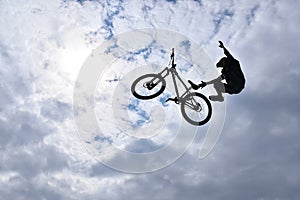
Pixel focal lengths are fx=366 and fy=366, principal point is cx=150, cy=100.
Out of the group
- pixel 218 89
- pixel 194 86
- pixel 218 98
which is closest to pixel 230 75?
pixel 218 89

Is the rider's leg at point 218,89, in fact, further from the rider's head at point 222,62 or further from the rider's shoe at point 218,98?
the rider's head at point 222,62

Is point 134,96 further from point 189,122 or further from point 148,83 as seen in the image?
point 189,122

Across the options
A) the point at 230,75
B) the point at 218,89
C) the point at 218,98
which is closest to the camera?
the point at 230,75

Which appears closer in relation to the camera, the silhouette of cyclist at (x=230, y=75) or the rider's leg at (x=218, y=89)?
the silhouette of cyclist at (x=230, y=75)

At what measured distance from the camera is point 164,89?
23.5 m

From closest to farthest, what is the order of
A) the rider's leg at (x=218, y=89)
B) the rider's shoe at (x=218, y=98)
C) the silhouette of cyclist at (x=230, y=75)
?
1. the silhouette of cyclist at (x=230, y=75)
2. the rider's leg at (x=218, y=89)
3. the rider's shoe at (x=218, y=98)

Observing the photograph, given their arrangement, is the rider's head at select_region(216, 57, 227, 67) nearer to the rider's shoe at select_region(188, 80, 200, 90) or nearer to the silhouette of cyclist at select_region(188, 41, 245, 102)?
the silhouette of cyclist at select_region(188, 41, 245, 102)

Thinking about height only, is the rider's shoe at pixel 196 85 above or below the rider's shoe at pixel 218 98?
above

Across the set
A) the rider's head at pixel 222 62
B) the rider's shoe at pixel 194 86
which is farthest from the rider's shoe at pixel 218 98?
the rider's head at pixel 222 62

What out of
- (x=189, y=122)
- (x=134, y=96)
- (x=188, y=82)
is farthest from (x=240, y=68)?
(x=134, y=96)

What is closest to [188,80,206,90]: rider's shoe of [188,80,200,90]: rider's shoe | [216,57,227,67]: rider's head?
[188,80,200,90]: rider's shoe

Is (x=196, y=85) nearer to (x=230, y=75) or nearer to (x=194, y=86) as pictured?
(x=194, y=86)

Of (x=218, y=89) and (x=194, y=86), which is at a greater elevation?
(x=194, y=86)

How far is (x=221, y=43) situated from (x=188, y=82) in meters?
3.22
